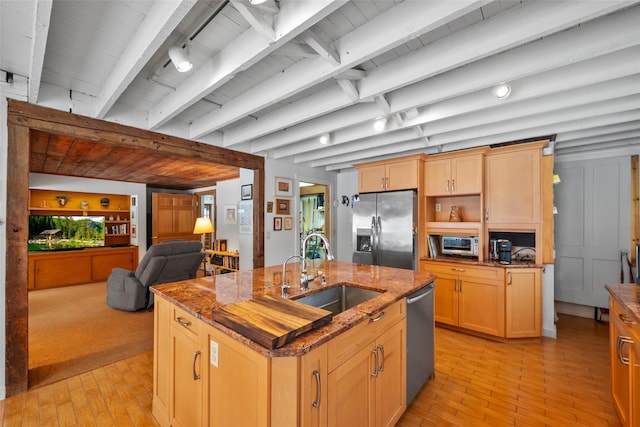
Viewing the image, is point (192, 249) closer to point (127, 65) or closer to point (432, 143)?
point (127, 65)

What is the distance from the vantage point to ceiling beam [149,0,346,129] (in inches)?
51.7

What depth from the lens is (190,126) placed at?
10.8ft

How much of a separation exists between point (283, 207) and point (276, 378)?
3.67 meters

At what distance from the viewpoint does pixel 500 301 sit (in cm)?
319

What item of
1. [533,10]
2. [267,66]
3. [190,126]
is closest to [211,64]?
[267,66]

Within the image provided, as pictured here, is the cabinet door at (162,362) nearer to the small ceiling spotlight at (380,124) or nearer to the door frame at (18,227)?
the door frame at (18,227)

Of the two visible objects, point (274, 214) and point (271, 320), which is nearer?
point (271, 320)

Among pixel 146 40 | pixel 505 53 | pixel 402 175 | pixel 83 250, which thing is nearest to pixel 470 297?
pixel 402 175

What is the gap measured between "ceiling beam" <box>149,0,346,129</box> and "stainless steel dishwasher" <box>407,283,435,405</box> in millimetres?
1773

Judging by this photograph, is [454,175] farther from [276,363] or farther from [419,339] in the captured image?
[276,363]

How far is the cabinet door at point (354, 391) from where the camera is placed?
1290 mm

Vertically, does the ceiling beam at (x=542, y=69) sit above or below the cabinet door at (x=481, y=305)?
above

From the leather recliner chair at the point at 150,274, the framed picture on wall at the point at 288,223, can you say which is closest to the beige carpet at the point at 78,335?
the leather recliner chair at the point at 150,274

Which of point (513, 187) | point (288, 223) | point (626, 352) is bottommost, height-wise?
point (626, 352)
